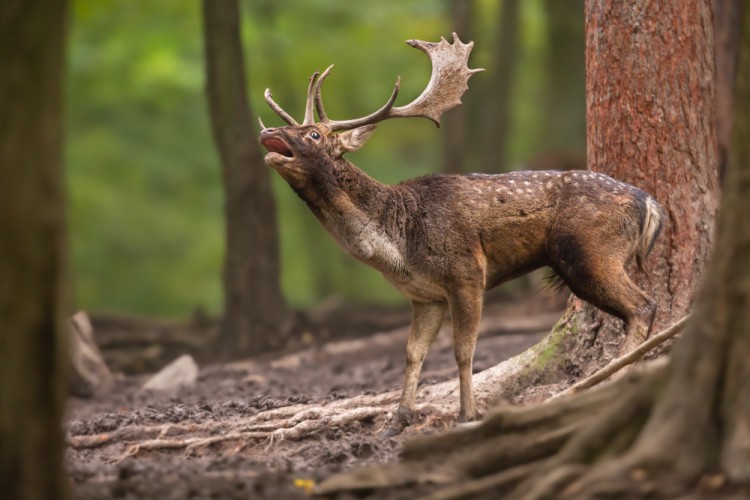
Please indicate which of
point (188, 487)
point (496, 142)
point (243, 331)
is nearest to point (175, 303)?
point (496, 142)

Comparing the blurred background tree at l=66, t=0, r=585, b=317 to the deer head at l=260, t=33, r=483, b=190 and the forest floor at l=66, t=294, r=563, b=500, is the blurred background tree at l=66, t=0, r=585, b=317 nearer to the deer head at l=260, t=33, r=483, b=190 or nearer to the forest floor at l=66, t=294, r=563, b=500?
the forest floor at l=66, t=294, r=563, b=500

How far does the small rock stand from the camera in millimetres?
12438

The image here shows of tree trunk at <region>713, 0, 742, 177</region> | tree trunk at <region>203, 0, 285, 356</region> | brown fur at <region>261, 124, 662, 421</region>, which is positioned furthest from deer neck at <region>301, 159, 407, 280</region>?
tree trunk at <region>713, 0, 742, 177</region>

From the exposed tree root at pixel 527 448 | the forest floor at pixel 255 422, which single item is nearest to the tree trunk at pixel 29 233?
the forest floor at pixel 255 422

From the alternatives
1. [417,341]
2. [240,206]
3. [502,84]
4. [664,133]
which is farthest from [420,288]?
[502,84]

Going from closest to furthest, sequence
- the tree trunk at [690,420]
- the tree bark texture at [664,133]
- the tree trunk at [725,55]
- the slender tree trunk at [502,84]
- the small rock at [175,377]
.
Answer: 1. the tree trunk at [690,420]
2. the tree bark texture at [664,133]
3. the small rock at [175,377]
4. the tree trunk at [725,55]
5. the slender tree trunk at [502,84]

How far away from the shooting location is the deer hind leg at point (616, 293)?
26.4 ft

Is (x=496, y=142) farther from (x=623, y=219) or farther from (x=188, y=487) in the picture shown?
(x=188, y=487)

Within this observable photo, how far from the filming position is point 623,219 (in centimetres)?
813

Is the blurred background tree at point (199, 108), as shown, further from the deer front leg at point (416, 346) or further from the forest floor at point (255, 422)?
the deer front leg at point (416, 346)

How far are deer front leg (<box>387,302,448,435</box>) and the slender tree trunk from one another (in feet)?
36.2

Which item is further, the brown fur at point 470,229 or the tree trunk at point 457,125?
the tree trunk at point 457,125

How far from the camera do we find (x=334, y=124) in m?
8.53

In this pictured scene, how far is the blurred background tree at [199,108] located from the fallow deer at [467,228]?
921 cm
